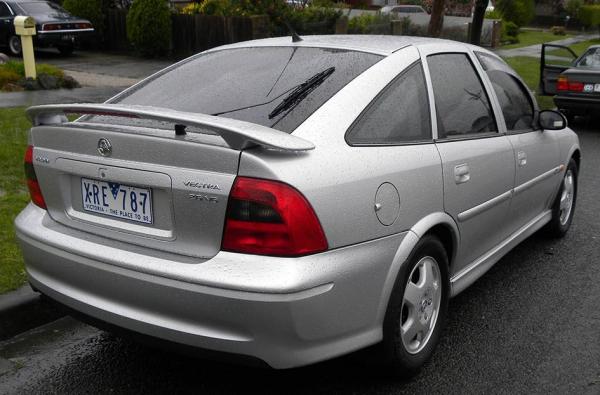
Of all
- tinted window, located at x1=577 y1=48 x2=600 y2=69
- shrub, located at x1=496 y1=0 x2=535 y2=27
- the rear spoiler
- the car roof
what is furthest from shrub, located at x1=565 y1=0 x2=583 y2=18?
the rear spoiler

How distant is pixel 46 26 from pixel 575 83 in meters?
13.3

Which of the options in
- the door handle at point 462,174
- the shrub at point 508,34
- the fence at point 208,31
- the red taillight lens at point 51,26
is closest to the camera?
the door handle at point 462,174

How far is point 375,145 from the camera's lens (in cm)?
327

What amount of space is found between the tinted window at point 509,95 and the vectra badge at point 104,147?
2.50m

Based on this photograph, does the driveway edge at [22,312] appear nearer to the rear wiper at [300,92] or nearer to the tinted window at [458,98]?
the rear wiper at [300,92]

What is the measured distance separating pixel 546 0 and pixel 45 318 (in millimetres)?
48102

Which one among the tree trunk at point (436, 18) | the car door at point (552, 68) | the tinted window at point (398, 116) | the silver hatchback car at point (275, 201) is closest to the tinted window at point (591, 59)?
the car door at point (552, 68)

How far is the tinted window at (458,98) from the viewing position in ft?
12.7

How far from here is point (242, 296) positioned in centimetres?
275

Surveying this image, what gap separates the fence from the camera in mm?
18672

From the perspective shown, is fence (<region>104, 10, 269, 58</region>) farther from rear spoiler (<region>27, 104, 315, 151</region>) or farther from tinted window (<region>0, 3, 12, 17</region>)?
rear spoiler (<region>27, 104, 315, 151</region>)

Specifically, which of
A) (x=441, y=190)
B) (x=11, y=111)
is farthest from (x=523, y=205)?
(x=11, y=111)

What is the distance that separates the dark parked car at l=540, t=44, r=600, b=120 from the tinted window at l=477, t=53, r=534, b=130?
7434 millimetres

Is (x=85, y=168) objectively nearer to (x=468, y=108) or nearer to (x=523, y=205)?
(x=468, y=108)
